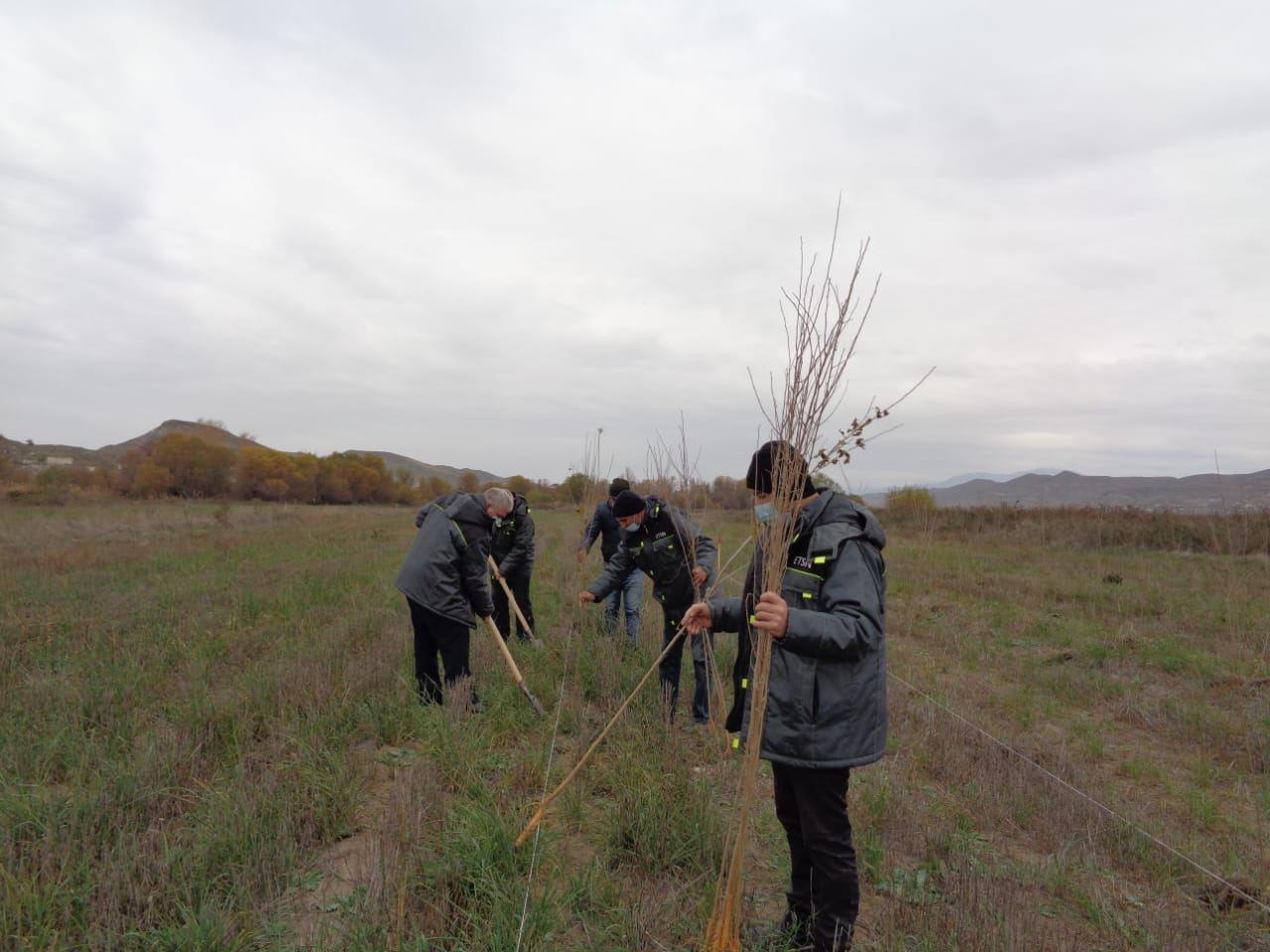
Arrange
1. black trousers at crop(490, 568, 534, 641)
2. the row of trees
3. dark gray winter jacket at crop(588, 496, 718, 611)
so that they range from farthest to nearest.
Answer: the row of trees < black trousers at crop(490, 568, 534, 641) < dark gray winter jacket at crop(588, 496, 718, 611)

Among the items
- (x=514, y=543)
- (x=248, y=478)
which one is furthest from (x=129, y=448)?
(x=514, y=543)

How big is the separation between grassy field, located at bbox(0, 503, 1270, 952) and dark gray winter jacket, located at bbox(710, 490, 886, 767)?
0.92 meters

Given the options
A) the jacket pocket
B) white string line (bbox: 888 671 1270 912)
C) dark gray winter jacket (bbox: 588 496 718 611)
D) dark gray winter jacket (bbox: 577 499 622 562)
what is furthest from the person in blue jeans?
the jacket pocket

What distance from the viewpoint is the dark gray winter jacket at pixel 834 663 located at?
212 centimetres

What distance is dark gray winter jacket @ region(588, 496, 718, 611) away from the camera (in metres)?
5.02

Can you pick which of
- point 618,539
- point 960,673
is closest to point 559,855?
point 618,539

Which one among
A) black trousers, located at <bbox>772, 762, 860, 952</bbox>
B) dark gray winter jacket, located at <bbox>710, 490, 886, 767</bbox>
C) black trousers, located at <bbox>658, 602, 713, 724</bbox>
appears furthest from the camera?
black trousers, located at <bbox>658, 602, 713, 724</bbox>

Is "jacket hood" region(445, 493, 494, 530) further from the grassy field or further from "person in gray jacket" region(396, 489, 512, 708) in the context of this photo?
the grassy field

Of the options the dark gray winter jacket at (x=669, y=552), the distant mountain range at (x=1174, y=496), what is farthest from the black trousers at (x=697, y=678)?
the distant mountain range at (x=1174, y=496)

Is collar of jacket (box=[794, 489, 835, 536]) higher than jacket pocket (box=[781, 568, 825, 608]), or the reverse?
collar of jacket (box=[794, 489, 835, 536])

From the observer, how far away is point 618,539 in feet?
25.6

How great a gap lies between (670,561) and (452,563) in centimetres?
160

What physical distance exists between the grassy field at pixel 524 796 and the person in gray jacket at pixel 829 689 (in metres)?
0.52

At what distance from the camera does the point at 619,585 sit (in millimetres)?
5613
